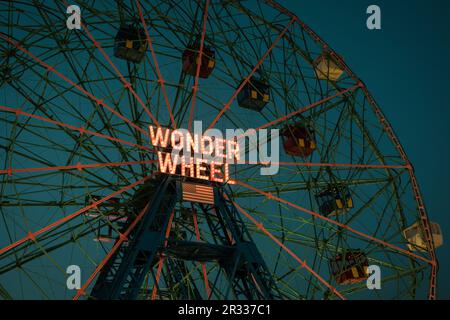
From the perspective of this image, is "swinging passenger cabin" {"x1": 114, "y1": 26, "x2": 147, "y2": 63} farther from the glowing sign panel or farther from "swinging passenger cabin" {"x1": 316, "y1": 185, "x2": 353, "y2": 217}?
"swinging passenger cabin" {"x1": 316, "y1": 185, "x2": 353, "y2": 217}

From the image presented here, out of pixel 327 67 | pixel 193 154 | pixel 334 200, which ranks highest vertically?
pixel 327 67

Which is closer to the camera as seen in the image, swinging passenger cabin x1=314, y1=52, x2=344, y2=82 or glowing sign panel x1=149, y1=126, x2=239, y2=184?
glowing sign panel x1=149, y1=126, x2=239, y2=184

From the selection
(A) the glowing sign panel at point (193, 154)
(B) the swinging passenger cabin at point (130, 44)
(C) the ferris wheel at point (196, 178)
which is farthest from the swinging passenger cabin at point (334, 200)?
(B) the swinging passenger cabin at point (130, 44)

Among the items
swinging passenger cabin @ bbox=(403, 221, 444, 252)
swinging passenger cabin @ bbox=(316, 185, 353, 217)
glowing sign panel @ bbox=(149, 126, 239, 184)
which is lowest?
swinging passenger cabin @ bbox=(403, 221, 444, 252)

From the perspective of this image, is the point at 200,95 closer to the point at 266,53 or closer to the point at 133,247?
the point at 266,53

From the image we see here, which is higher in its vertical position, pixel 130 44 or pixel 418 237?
pixel 130 44

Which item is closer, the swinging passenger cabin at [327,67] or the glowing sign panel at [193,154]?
the glowing sign panel at [193,154]

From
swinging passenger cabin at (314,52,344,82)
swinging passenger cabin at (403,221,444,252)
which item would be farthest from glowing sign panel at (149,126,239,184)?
swinging passenger cabin at (403,221,444,252)

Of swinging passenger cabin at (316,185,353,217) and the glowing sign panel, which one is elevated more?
the glowing sign panel

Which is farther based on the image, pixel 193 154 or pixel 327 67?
pixel 327 67

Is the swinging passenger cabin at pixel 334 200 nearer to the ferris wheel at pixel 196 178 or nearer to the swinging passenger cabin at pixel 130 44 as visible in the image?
the ferris wheel at pixel 196 178

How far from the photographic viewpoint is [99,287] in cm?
1672

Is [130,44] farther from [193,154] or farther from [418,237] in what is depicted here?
[418,237]

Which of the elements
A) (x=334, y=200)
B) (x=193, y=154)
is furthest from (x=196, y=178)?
(x=334, y=200)
